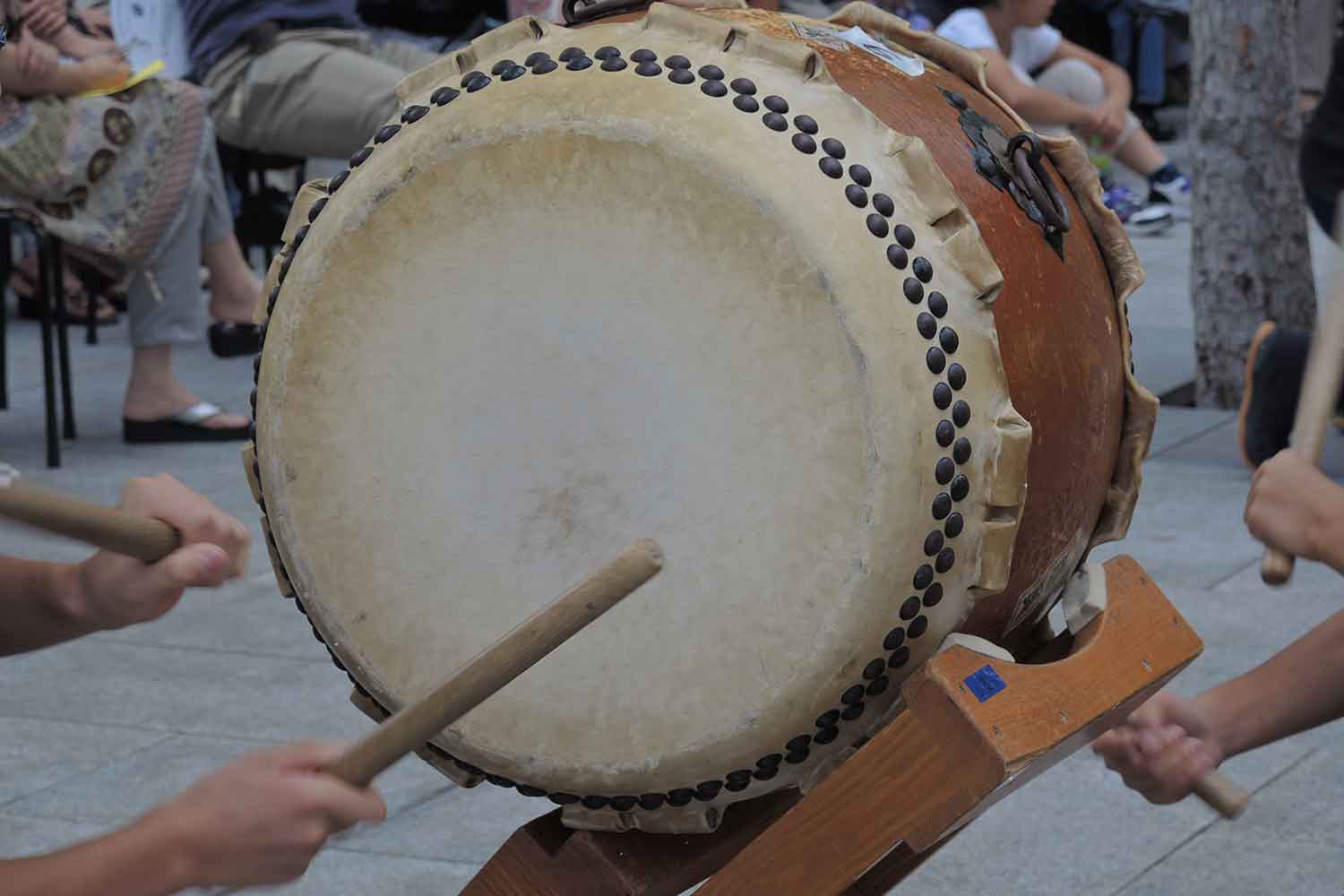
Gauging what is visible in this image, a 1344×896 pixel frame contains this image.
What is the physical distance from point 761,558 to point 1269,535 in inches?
15.2

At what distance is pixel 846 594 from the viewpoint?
A: 138 cm

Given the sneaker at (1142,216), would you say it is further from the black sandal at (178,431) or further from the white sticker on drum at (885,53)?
the white sticker on drum at (885,53)

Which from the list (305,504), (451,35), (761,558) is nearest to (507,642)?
(761,558)

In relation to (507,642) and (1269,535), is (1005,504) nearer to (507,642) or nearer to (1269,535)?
(1269,535)

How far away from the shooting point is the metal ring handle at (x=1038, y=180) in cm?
155

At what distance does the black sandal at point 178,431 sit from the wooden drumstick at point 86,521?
3026mm

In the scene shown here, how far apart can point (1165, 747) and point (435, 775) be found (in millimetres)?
1083

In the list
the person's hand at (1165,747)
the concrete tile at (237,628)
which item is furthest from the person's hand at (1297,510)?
→ the concrete tile at (237,628)

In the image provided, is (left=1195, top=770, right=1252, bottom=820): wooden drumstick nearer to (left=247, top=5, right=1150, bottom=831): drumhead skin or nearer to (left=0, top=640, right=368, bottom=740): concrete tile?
(left=247, top=5, right=1150, bottom=831): drumhead skin

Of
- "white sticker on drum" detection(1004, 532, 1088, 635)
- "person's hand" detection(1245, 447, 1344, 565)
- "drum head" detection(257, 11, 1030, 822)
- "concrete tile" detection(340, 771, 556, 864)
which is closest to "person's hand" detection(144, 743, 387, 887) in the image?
"drum head" detection(257, 11, 1030, 822)

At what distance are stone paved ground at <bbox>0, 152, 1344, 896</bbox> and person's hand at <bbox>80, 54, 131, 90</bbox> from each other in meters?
0.80

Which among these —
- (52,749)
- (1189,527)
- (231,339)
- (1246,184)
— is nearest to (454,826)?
(52,749)

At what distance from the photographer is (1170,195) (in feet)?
25.0

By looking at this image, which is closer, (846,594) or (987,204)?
(846,594)
